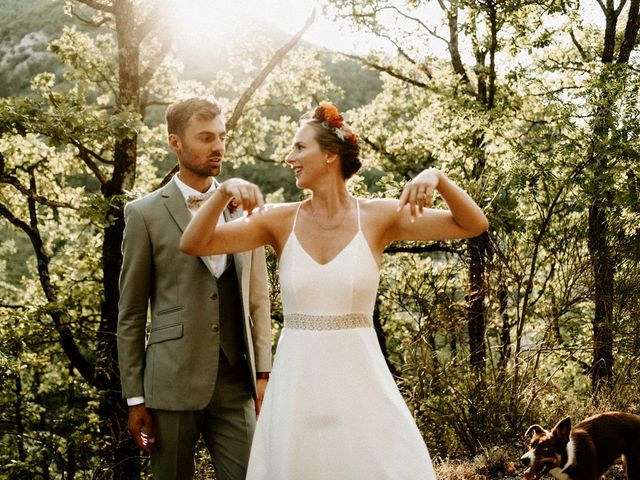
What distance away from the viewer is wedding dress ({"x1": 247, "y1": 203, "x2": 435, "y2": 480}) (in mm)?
2459

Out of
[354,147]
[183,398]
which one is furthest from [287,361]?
[354,147]

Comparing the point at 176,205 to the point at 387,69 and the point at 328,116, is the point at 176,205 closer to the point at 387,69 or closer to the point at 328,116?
the point at 328,116

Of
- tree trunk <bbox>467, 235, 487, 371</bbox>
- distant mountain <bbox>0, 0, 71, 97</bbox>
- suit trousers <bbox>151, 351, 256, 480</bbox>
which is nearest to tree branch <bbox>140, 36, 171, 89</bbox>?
tree trunk <bbox>467, 235, 487, 371</bbox>

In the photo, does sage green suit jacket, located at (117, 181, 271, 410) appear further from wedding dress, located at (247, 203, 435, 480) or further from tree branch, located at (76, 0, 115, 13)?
tree branch, located at (76, 0, 115, 13)

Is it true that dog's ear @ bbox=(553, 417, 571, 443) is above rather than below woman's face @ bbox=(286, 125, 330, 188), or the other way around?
below

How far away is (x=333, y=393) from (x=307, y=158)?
0.95 metres

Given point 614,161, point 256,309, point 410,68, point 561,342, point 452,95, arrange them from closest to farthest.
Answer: point 256,309, point 561,342, point 614,161, point 452,95, point 410,68

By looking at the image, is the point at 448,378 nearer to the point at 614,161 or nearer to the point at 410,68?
the point at 614,161

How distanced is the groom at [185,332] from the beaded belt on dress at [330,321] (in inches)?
16.1

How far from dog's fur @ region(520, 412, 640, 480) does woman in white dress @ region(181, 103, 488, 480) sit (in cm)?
228

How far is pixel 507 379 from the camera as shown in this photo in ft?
20.2

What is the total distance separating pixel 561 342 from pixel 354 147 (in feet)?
14.9

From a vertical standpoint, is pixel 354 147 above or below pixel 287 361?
above

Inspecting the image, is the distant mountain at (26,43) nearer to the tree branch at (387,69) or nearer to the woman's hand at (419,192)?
the tree branch at (387,69)
